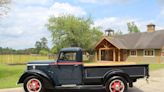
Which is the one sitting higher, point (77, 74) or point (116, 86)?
point (77, 74)

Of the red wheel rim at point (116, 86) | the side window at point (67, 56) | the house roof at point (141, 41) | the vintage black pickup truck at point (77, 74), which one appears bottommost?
the red wheel rim at point (116, 86)

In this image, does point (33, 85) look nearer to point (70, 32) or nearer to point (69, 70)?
point (69, 70)

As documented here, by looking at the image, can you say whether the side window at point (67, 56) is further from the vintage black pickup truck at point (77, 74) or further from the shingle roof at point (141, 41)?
the shingle roof at point (141, 41)

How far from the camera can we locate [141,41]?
1959 inches

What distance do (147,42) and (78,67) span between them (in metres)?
38.0

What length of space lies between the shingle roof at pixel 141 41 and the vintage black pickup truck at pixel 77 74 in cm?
3390

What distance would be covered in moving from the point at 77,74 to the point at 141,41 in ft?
130

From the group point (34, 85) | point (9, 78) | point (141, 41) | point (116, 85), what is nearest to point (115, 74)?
point (116, 85)

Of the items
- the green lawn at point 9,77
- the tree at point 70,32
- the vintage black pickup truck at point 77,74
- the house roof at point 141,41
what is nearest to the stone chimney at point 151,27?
the house roof at point 141,41

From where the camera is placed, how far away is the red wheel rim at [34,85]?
11703 mm

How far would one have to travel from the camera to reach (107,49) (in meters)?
49.3

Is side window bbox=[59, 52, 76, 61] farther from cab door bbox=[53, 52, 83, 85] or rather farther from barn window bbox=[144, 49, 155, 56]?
barn window bbox=[144, 49, 155, 56]

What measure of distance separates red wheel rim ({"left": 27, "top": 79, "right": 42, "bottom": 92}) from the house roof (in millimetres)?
35010

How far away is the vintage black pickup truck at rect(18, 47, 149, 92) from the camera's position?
1149cm
